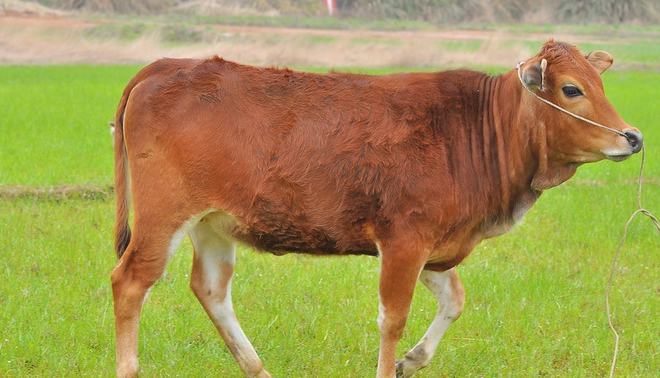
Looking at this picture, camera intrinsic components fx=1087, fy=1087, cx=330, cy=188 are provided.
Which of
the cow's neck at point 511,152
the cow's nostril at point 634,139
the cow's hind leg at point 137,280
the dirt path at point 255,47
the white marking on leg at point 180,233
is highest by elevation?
the cow's nostril at point 634,139

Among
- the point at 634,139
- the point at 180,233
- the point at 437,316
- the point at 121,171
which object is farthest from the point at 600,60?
the point at 121,171

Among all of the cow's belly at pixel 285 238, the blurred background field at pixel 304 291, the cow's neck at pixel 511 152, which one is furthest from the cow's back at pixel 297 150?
the blurred background field at pixel 304 291

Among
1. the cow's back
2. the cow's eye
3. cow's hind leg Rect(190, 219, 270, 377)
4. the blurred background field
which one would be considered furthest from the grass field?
the cow's eye

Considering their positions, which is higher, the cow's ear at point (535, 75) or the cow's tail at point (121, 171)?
the cow's ear at point (535, 75)

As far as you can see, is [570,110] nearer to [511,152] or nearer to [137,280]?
[511,152]

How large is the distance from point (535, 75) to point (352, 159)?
1168 mm

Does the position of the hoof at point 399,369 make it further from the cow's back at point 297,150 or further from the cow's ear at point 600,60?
the cow's ear at point 600,60

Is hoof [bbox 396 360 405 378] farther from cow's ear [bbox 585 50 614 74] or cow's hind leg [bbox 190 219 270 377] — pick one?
cow's ear [bbox 585 50 614 74]

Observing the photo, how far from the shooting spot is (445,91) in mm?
6637

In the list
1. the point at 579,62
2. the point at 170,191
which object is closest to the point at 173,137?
the point at 170,191

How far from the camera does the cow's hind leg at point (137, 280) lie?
20.9 feet

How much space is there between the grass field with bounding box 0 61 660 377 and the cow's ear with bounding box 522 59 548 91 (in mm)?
1950

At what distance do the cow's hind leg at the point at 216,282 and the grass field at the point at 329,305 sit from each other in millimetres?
312

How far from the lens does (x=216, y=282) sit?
273 inches
